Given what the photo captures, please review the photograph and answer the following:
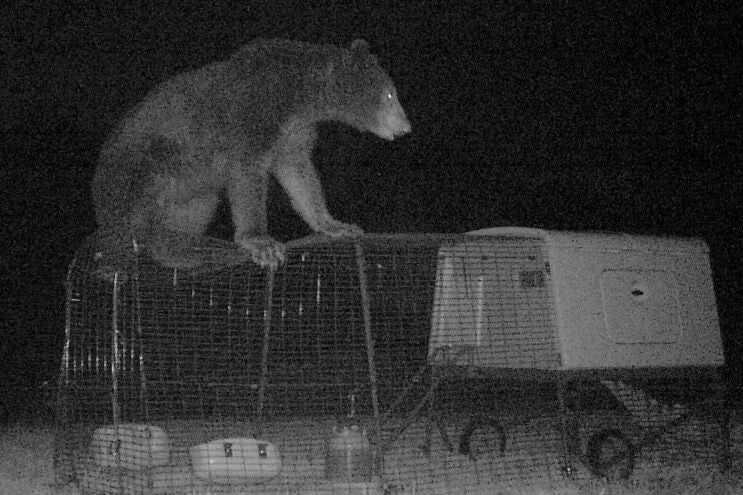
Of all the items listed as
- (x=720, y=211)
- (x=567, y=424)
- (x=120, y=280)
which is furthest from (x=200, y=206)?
(x=720, y=211)

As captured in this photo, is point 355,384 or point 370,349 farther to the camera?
point 355,384

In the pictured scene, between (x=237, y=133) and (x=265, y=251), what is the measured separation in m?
0.75

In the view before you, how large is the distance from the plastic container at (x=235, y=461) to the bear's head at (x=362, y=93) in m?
1.83

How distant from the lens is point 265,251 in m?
3.23

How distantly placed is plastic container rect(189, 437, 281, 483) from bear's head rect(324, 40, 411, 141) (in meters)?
1.83

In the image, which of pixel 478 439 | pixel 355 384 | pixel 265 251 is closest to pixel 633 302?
pixel 478 439

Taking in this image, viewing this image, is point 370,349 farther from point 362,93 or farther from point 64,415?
point 362,93

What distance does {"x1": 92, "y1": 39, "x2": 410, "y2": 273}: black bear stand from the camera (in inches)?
135

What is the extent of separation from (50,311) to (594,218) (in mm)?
5335

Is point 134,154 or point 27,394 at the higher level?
point 134,154

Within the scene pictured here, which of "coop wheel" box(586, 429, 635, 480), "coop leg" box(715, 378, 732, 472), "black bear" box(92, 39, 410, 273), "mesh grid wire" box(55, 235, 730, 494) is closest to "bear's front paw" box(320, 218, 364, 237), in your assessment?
"black bear" box(92, 39, 410, 273)

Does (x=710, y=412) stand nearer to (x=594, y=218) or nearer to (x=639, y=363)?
(x=639, y=363)

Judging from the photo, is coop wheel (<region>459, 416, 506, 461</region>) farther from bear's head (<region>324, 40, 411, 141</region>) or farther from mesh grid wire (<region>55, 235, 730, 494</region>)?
bear's head (<region>324, 40, 411, 141</region>)

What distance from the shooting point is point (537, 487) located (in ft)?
9.80
